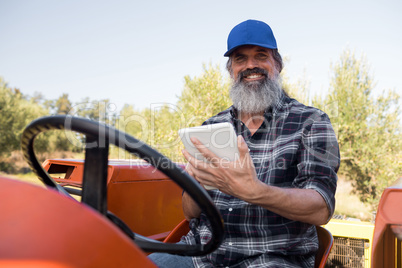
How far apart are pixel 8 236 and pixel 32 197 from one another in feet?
0.23

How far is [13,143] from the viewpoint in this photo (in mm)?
21844

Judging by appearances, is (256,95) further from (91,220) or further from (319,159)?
(91,220)

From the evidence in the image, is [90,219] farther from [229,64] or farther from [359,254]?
[359,254]

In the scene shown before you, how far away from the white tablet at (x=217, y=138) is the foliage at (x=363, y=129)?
9064 millimetres

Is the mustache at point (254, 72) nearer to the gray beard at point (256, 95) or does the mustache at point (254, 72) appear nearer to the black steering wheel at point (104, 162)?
the gray beard at point (256, 95)

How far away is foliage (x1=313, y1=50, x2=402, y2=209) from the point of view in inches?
380

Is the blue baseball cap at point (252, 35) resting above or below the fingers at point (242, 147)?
above

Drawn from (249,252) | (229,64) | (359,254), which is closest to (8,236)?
(249,252)

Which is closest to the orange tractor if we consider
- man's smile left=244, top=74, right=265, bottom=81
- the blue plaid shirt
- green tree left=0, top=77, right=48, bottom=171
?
the blue plaid shirt

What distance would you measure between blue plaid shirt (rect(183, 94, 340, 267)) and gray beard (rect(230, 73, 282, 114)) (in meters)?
0.25

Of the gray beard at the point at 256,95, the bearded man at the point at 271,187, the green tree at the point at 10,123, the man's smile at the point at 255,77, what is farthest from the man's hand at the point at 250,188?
the green tree at the point at 10,123

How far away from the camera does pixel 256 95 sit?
6.23 ft

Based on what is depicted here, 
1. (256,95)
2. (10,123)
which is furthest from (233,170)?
(10,123)

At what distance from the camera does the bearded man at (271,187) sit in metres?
1.20
